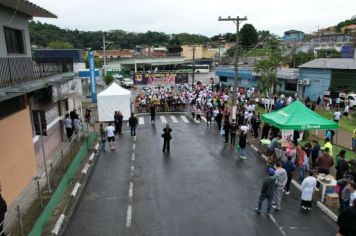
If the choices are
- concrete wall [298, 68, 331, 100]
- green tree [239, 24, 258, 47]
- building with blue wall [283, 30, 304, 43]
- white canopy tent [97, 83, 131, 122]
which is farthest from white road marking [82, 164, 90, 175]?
building with blue wall [283, 30, 304, 43]

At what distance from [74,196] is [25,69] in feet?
18.6

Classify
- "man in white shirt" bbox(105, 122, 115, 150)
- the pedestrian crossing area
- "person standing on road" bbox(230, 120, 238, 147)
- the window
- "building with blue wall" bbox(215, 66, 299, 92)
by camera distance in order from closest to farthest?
1. the window
2. "man in white shirt" bbox(105, 122, 115, 150)
3. "person standing on road" bbox(230, 120, 238, 147)
4. the pedestrian crossing area
5. "building with blue wall" bbox(215, 66, 299, 92)

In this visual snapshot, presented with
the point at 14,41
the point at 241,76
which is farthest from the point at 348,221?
the point at 241,76

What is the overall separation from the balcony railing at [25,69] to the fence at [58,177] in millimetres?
3149

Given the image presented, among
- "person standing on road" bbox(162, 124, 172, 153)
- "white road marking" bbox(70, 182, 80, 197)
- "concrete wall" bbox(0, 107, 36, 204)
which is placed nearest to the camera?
"concrete wall" bbox(0, 107, 36, 204)

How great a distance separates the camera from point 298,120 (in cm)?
1425

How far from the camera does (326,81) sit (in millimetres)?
32594

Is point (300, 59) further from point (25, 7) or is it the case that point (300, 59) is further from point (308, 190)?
point (25, 7)

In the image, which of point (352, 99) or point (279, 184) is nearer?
point (279, 184)

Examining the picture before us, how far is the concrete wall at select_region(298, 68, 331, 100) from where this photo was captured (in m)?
32.6

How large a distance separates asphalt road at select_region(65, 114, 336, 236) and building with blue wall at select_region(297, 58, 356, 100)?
20639 millimetres

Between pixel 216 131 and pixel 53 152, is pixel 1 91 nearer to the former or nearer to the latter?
pixel 53 152

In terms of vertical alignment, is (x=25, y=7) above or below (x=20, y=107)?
above

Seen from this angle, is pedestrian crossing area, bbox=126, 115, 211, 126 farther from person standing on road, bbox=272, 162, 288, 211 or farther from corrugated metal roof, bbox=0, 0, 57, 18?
person standing on road, bbox=272, 162, 288, 211
